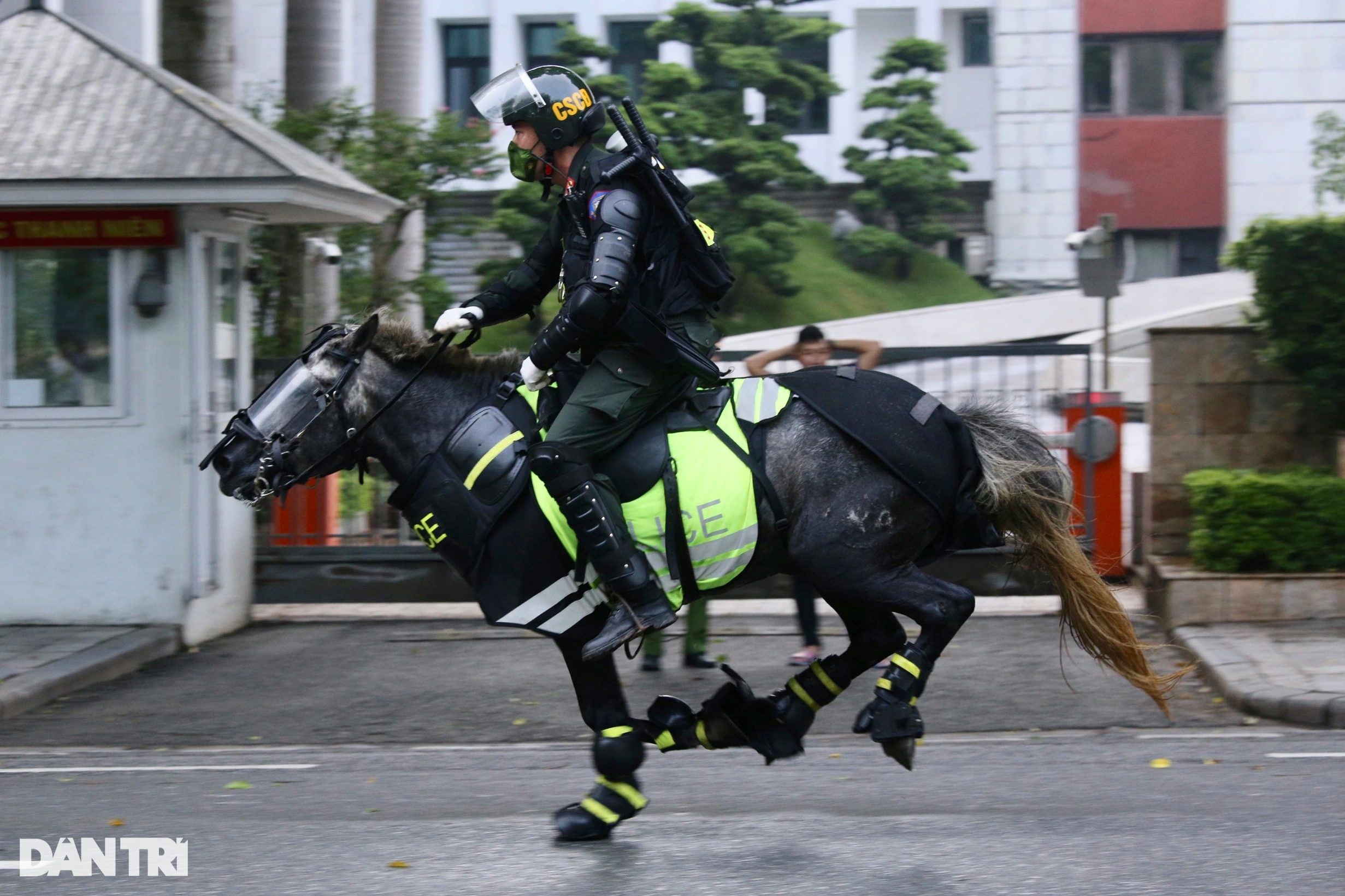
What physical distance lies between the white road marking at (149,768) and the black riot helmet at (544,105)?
3089 millimetres

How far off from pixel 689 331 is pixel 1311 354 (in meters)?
6.20

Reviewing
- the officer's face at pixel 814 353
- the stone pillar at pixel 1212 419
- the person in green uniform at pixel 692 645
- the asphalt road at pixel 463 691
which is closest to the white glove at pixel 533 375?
the asphalt road at pixel 463 691

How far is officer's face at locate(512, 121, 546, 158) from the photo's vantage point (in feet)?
17.1

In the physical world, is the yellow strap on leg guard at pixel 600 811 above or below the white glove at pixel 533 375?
below

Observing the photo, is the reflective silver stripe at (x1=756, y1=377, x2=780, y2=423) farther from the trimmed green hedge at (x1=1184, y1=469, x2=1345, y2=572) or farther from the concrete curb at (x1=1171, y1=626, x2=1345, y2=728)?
the trimmed green hedge at (x1=1184, y1=469, x2=1345, y2=572)

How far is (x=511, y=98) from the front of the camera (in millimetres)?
5145

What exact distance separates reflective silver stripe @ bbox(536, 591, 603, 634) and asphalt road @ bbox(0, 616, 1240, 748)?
2.28 m

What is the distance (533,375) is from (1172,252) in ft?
97.1

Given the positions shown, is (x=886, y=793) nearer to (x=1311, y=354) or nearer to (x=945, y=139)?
(x=1311, y=354)

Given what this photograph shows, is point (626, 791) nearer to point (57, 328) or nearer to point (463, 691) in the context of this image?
point (463, 691)

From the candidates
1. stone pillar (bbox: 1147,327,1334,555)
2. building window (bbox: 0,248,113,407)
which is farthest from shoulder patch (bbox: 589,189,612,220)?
stone pillar (bbox: 1147,327,1334,555)

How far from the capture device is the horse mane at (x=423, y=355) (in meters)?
5.51

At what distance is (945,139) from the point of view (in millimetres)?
31812

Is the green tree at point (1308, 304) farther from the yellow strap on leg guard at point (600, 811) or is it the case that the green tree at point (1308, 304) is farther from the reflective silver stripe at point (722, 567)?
the yellow strap on leg guard at point (600, 811)
